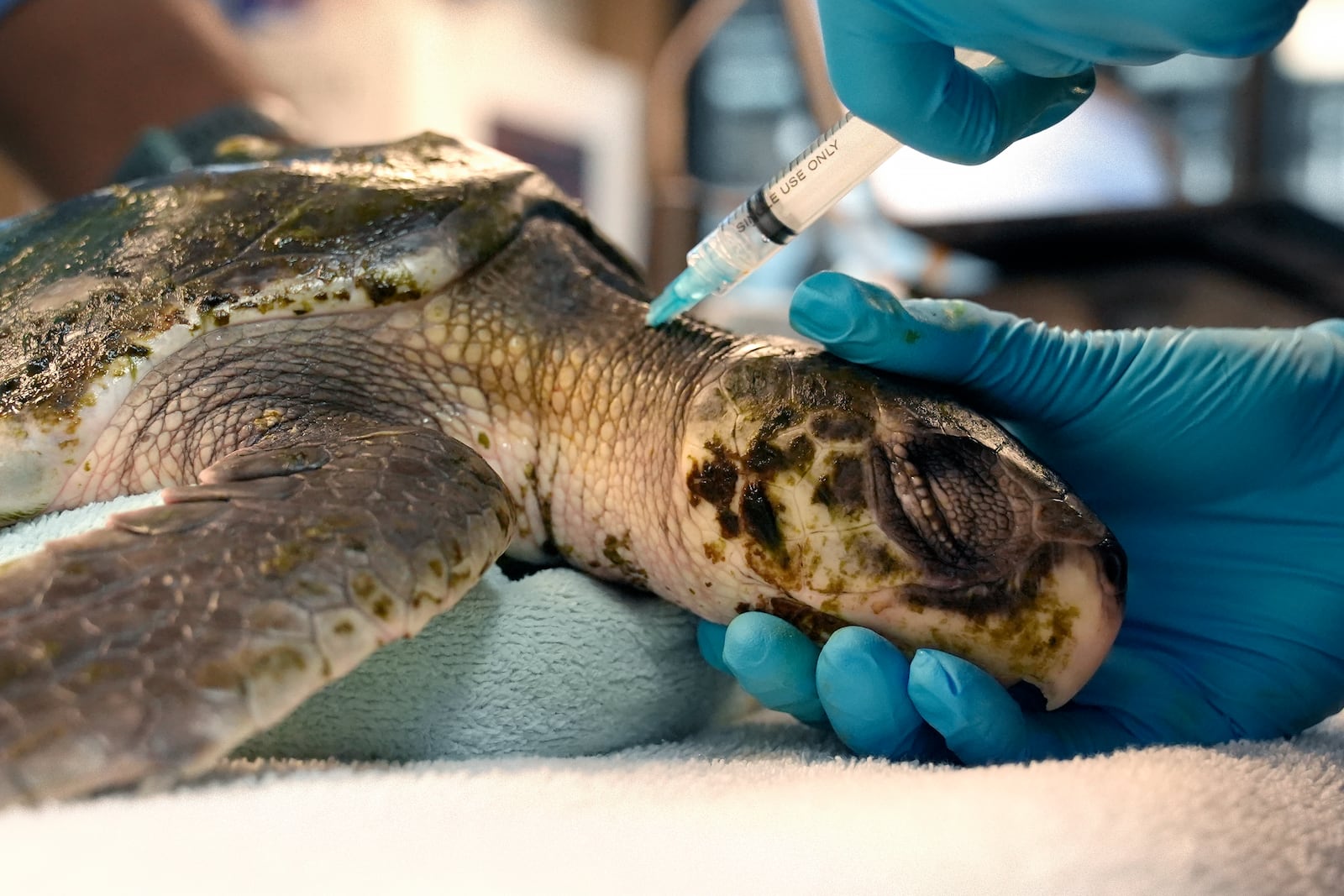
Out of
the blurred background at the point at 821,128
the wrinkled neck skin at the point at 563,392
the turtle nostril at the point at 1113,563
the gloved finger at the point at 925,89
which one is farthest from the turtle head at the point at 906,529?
the blurred background at the point at 821,128

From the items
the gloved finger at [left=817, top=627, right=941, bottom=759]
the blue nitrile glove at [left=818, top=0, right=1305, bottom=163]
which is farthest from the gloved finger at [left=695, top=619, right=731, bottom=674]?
the blue nitrile glove at [left=818, top=0, right=1305, bottom=163]

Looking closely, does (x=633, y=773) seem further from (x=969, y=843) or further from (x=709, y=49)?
(x=709, y=49)

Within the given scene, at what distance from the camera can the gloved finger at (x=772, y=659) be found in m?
0.73

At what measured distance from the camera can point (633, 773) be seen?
0.63 m

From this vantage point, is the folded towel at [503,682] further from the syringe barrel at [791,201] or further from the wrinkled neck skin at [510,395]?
the syringe barrel at [791,201]

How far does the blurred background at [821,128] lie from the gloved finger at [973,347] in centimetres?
124

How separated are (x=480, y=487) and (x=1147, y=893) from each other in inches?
19.1

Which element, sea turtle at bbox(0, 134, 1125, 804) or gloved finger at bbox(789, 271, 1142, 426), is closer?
sea turtle at bbox(0, 134, 1125, 804)

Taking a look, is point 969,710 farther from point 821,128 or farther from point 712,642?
point 821,128

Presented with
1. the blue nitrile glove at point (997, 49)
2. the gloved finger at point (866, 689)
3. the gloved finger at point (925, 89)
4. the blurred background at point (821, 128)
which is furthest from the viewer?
the blurred background at point (821, 128)

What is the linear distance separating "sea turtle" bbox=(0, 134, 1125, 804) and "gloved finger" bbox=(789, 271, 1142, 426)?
1.4 inches

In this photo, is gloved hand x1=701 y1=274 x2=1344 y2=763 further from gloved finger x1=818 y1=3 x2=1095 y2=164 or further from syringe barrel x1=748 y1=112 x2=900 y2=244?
gloved finger x1=818 y1=3 x2=1095 y2=164

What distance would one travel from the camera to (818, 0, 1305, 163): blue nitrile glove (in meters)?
0.48

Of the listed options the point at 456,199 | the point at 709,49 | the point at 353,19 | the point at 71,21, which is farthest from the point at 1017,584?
the point at 709,49
